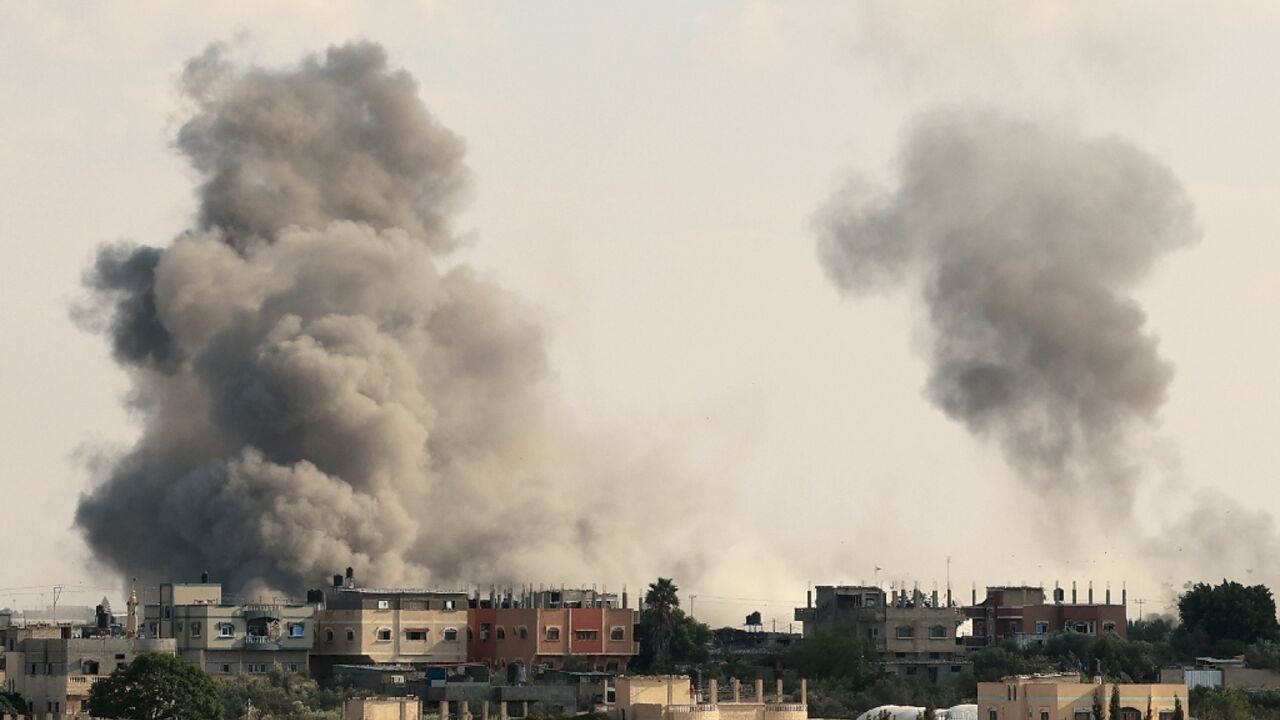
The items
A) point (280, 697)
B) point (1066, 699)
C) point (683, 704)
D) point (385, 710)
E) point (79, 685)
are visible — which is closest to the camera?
point (1066, 699)

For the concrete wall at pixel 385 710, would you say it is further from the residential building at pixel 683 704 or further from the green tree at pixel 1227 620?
the green tree at pixel 1227 620

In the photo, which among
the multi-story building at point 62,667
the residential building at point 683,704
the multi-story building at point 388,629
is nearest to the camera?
the residential building at point 683,704

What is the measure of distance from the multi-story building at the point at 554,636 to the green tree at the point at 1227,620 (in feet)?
67.2

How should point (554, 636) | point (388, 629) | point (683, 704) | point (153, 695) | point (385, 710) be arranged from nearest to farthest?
point (385, 710)
point (683, 704)
point (153, 695)
point (388, 629)
point (554, 636)

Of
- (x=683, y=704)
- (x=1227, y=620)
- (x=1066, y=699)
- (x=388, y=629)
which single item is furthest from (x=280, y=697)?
(x=1227, y=620)

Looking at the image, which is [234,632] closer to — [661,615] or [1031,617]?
[661,615]

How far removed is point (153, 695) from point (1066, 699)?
85.4 feet

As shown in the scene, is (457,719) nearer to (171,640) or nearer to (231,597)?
(171,640)

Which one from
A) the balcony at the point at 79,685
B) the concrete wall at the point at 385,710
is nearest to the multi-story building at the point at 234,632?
the balcony at the point at 79,685

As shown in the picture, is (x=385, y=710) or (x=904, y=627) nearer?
(x=385, y=710)

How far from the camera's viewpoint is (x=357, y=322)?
126 m

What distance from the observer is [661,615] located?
105m

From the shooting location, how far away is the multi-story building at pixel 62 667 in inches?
3398

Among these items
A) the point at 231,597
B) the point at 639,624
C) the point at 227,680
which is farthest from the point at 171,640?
the point at 639,624
